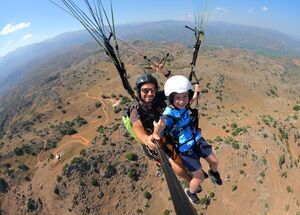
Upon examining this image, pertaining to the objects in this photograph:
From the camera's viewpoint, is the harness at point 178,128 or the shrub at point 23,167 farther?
the shrub at point 23,167

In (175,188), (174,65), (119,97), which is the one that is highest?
(175,188)

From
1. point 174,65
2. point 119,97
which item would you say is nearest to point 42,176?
point 119,97

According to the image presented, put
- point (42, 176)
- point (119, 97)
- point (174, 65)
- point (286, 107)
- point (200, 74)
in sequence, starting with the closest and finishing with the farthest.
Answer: point (42, 176) < point (286, 107) < point (119, 97) < point (200, 74) < point (174, 65)

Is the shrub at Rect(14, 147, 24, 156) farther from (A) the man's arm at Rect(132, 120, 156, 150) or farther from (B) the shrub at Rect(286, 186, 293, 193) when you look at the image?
(A) the man's arm at Rect(132, 120, 156, 150)

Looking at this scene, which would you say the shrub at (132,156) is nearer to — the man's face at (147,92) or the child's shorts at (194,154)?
the child's shorts at (194,154)

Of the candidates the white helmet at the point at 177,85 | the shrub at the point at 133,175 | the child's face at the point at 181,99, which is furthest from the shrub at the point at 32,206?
the white helmet at the point at 177,85

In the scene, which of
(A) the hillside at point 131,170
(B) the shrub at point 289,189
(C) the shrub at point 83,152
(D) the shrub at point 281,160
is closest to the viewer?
(A) the hillside at point 131,170

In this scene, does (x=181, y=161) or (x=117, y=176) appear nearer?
(x=181, y=161)

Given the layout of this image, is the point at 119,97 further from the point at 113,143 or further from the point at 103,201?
the point at 103,201

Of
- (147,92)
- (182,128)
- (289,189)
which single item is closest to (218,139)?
(289,189)
